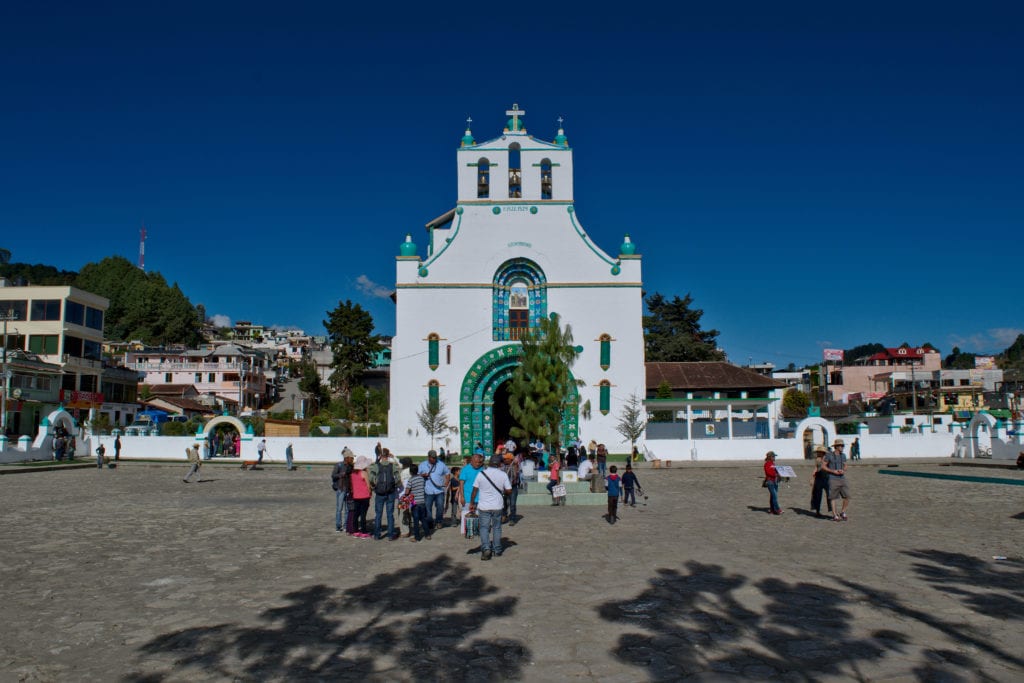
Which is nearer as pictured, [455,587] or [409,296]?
[455,587]

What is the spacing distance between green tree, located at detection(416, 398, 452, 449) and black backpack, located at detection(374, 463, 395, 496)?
20855 mm

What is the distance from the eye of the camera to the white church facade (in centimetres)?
3441

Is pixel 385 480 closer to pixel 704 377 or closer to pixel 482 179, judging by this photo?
pixel 482 179

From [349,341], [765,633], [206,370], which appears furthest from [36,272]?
[765,633]

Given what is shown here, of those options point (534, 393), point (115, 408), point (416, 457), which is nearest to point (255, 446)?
point (416, 457)

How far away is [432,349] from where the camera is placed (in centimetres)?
3462

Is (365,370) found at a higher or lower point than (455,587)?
higher

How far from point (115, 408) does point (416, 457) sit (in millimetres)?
27497

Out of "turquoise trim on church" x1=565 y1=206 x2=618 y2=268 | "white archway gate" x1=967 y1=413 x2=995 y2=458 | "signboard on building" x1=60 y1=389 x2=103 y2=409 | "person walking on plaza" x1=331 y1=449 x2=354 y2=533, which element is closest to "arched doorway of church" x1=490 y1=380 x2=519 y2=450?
"turquoise trim on church" x1=565 y1=206 x2=618 y2=268

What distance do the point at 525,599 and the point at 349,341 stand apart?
5381 cm

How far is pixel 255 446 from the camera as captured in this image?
35.5m

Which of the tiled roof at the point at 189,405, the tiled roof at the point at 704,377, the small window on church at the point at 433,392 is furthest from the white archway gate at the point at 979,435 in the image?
the tiled roof at the point at 189,405

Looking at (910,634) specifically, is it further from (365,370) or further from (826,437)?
(365,370)

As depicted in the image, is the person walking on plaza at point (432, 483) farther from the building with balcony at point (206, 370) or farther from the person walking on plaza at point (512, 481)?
the building with balcony at point (206, 370)
